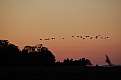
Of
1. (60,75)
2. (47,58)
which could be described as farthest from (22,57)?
(60,75)

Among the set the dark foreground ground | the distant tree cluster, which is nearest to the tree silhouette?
the distant tree cluster

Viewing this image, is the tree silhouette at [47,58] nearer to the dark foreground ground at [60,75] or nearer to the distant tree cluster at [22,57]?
the distant tree cluster at [22,57]

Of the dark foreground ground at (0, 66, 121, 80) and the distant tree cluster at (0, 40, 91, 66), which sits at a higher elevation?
the distant tree cluster at (0, 40, 91, 66)

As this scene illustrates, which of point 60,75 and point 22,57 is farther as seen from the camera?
point 22,57

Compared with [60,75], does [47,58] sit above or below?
above

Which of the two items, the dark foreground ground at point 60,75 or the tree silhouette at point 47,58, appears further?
the tree silhouette at point 47,58

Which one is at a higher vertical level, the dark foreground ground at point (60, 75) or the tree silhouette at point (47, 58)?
the tree silhouette at point (47, 58)

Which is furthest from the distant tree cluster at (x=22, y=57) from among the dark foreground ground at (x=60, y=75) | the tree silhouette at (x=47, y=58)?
the dark foreground ground at (x=60, y=75)

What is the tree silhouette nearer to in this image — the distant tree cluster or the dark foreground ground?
the distant tree cluster

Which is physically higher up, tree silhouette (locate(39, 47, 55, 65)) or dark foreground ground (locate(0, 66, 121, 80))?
tree silhouette (locate(39, 47, 55, 65))

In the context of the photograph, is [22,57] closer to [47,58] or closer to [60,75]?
[47,58]

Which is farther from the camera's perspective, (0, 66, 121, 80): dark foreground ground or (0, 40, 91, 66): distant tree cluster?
(0, 40, 91, 66): distant tree cluster

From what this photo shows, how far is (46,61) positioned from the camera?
190000 mm

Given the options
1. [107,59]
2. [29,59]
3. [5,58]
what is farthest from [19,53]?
[107,59]
